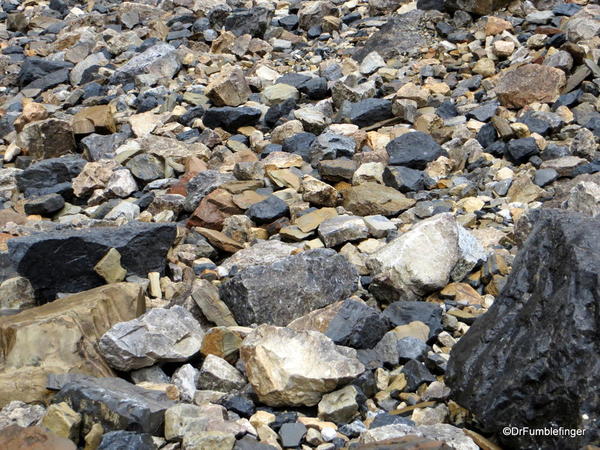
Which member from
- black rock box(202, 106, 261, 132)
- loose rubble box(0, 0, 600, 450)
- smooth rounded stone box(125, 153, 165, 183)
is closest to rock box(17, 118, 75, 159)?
loose rubble box(0, 0, 600, 450)

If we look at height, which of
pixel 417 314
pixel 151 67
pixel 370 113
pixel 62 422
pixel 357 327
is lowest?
pixel 151 67

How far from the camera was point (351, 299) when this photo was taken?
3.61m

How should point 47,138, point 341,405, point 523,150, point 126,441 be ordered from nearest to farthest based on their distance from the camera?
point 126,441, point 341,405, point 523,150, point 47,138

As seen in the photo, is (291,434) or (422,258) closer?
(291,434)

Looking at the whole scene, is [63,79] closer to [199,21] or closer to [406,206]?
[199,21]

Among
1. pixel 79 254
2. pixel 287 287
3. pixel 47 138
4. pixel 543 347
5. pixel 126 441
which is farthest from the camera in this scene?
pixel 47 138

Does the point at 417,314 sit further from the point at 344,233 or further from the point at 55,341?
the point at 55,341

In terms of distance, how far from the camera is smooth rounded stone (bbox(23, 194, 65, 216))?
19.0 ft

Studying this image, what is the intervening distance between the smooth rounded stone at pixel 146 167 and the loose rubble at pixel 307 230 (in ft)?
0.08

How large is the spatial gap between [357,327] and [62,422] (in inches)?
53.4

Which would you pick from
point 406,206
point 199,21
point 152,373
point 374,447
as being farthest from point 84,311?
point 199,21

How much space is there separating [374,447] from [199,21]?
819 centimetres

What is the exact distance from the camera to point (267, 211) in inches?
197

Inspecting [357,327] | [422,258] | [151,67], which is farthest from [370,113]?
[357,327]
